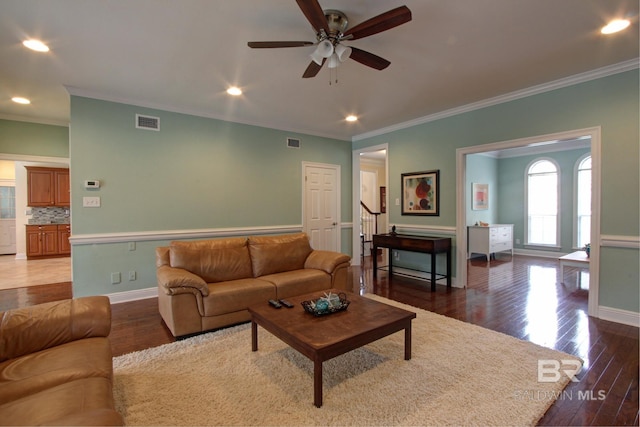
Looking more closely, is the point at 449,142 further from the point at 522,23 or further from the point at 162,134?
the point at 162,134

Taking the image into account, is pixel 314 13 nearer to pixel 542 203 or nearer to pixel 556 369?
pixel 556 369

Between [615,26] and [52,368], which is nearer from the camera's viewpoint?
[52,368]

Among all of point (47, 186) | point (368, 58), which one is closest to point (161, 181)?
point (368, 58)

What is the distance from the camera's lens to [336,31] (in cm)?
230

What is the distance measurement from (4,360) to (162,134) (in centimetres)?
335

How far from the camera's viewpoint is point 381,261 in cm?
684

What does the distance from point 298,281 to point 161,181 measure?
8.31ft

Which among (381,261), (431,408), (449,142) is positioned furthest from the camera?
(381,261)

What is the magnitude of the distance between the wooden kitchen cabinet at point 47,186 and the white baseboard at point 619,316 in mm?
10440

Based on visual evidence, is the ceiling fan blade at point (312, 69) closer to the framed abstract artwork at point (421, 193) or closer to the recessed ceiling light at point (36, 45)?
the recessed ceiling light at point (36, 45)

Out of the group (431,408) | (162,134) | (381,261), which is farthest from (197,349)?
(381,261)

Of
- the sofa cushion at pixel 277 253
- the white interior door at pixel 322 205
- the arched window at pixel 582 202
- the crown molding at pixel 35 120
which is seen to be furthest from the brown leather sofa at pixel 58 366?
the arched window at pixel 582 202

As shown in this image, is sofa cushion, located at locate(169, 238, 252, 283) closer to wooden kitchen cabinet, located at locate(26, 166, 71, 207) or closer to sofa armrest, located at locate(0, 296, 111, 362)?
sofa armrest, located at locate(0, 296, 111, 362)

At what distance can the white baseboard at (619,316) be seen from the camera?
10.1 feet
